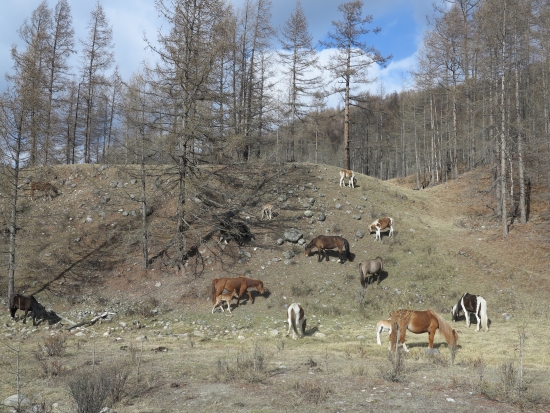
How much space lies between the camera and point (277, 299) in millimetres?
16844

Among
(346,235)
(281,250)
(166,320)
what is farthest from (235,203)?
(166,320)

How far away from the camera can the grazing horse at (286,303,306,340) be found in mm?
12438


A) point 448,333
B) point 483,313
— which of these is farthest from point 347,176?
point 448,333

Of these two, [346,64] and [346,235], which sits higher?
[346,64]

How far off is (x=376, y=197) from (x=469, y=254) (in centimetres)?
819

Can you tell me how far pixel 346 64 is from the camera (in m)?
30.5

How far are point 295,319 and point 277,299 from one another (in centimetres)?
438

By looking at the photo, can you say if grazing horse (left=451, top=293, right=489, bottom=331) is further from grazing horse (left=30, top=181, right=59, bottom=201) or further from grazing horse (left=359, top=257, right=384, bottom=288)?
grazing horse (left=30, top=181, right=59, bottom=201)

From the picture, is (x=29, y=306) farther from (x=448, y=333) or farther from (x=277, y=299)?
(x=448, y=333)

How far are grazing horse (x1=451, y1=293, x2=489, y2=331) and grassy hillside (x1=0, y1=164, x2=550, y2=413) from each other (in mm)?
639

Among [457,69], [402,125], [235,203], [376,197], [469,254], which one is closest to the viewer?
[469,254]

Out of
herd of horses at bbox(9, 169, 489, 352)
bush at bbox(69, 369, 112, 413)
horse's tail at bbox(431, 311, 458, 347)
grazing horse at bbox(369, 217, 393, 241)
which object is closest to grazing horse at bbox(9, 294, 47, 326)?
herd of horses at bbox(9, 169, 489, 352)

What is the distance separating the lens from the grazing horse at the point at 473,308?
13.5 m

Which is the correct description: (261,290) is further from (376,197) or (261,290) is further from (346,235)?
(376,197)
